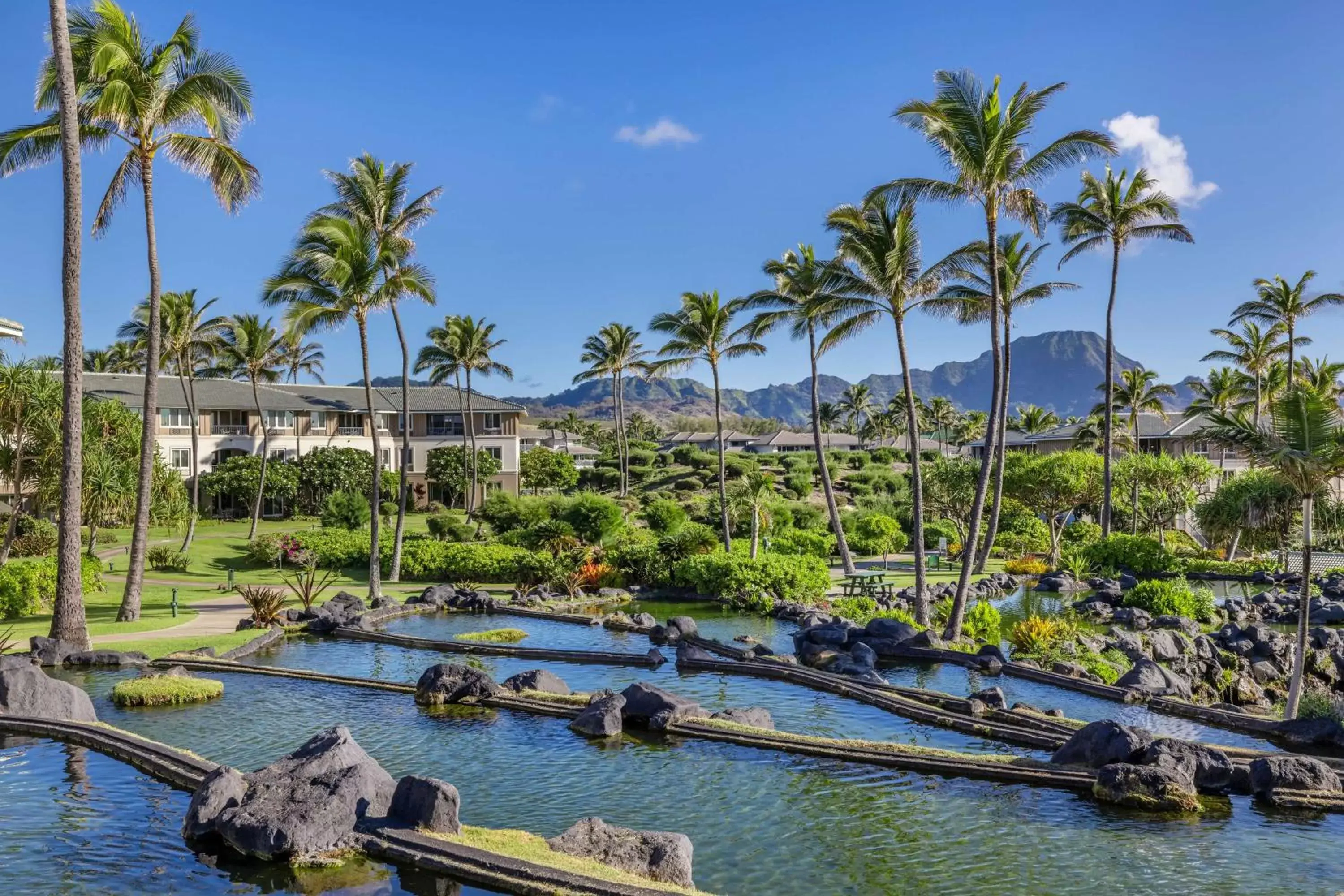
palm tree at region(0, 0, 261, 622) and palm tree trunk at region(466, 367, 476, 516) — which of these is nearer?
palm tree at region(0, 0, 261, 622)

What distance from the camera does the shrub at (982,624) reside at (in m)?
25.8

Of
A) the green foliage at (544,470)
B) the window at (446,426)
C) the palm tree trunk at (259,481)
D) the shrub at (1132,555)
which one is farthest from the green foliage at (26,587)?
the green foliage at (544,470)

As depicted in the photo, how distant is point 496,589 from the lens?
35.2 m

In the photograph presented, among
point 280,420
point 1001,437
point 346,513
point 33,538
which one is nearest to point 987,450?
point 1001,437

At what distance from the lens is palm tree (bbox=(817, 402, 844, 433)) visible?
12888 centimetres

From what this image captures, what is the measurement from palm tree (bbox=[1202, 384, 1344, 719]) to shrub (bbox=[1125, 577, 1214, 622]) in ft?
47.3

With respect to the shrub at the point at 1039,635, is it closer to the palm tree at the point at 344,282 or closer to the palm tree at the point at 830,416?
the palm tree at the point at 344,282

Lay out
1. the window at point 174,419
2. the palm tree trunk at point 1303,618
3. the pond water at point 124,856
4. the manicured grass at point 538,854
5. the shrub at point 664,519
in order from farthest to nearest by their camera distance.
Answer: the window at point 174,419 < the shrub at point 664,519 < the palm tree trunk at point 1303,618 < the pond water at point 124,856 < the manicured grass at point 538,854

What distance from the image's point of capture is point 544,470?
70.6 meters

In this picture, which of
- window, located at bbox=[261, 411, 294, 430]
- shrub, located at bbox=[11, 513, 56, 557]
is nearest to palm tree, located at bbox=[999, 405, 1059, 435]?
window, located at bbox=[261, 411, 294, 430]

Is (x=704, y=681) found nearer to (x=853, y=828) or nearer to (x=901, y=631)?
(x=901, y=631)

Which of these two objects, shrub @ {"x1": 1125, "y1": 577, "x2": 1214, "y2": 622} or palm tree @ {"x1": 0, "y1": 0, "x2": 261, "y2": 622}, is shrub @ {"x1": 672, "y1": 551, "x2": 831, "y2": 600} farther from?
palm tree @ {"x1": 0, "y1": 0, "x2": 261, "y2": 622}

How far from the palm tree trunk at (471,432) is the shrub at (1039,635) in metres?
38.8

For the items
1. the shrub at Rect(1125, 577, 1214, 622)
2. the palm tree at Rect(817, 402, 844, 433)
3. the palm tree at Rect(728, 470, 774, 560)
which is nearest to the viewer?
the shrub at Rect(1125, 577, 1214, 622)
